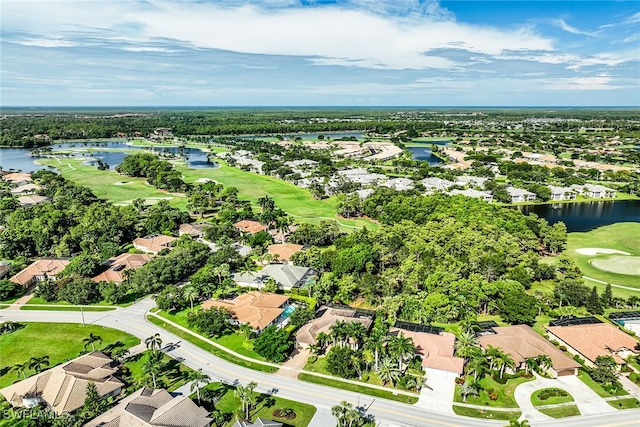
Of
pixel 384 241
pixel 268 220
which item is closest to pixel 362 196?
pixel 268 220

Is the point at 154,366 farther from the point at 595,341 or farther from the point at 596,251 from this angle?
the point at 596,251

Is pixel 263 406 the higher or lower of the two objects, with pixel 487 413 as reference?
lower

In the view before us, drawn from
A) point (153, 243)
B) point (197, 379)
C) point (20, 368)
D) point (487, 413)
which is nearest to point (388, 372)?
point (487, 413)

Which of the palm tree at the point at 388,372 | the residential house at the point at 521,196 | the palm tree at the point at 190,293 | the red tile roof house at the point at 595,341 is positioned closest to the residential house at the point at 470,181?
the residential house at the point at 521,196

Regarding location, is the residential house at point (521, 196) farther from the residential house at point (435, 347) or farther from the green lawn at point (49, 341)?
the green lawn at point (49, 341)

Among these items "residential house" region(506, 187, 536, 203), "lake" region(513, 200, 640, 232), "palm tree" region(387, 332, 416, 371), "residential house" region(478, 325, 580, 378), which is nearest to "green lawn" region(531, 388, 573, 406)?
"residential house" region(478, 325, 580, 378)

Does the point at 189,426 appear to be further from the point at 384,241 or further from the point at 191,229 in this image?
the point at 191,229
